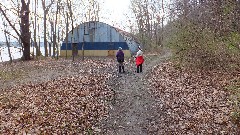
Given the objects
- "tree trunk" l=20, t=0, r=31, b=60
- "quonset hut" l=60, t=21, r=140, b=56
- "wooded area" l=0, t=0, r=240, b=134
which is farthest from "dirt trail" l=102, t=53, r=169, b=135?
"quonset hut" l=60, t=21, r=140, b=56

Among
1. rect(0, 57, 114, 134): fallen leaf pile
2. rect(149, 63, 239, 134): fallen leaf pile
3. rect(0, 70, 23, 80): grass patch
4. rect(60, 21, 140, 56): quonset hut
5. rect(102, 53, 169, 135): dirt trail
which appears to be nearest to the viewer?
rect(149, 63, 239, 134): fallen leaf pile

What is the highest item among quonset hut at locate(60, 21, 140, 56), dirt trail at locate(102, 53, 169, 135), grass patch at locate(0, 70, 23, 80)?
quonset hut at locate(60, 21, 140, 56)

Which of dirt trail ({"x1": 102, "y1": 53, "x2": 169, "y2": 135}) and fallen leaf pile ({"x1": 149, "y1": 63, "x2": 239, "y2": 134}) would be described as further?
dirt trail ({"x1": 102, "y1": 53, "x2": 169, "y2": 135})

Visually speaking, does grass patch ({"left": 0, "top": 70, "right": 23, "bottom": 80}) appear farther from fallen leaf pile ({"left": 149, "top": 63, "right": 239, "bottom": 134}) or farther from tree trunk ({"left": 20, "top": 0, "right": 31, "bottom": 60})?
fallen leaf pile ({"left": 149, "top": 63, "right": 239, "bottom": 134})

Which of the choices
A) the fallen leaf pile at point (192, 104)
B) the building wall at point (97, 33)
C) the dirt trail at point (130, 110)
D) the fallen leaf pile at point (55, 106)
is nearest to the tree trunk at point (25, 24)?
the building wall at point (97, 33)

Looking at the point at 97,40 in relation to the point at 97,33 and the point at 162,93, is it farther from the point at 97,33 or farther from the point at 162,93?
the point at 162,93

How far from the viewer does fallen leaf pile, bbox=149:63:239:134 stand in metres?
9.69

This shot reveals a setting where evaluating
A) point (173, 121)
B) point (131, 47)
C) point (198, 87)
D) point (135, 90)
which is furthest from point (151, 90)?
point (131, 47)

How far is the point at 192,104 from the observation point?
12172mm

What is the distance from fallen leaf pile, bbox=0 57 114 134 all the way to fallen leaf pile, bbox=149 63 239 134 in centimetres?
242

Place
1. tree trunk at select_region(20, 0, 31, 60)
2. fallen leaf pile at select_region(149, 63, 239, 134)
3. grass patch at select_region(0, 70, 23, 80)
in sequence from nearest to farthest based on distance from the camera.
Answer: fallen leaf pile at select_region(149, 63, 239, 134)
grass patch at select_region(0, 70, 23, 80)
tree trunk at select_region(20, 0, 31, 60)

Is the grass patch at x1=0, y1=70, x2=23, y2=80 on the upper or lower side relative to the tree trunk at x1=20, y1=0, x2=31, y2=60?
lower

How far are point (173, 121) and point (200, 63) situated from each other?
8.58 meters

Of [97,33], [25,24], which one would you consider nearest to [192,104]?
[25,24]
